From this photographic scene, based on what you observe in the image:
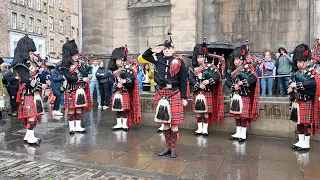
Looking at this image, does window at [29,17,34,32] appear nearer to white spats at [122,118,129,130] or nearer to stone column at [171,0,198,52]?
stone column at [171,0,198,52]

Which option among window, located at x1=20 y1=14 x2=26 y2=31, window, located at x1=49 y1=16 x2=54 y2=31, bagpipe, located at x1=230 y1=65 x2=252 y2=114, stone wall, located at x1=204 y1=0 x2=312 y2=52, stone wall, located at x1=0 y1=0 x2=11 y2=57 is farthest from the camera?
window, located at x1=49 y1=16 x2=54 y2=31

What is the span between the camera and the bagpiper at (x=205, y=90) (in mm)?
7188

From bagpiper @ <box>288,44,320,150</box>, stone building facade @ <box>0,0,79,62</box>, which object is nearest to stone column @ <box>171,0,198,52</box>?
bagpiper @ <box>288,44,320,150</box>

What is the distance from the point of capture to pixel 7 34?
35375 millimetres

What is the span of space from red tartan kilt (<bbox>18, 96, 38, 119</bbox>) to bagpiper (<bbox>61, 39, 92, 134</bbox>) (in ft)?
3.36

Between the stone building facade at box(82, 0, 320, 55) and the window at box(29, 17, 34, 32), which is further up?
the window at box(29, 17, 34, 32)

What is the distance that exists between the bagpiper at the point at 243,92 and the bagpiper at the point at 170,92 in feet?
5.19

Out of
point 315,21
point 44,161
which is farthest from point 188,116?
point 315,21

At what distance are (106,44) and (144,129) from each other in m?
5.52

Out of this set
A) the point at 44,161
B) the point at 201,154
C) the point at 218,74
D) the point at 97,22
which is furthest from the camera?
the point at 97,22

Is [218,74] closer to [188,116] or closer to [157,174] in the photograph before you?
[188,116]

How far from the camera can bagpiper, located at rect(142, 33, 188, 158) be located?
5641mm

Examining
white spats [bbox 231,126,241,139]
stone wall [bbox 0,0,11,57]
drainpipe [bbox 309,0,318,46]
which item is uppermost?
stone wall [bbox 0,0,11,57]

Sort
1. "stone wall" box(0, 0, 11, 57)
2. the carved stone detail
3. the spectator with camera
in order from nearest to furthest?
the spectator with camera < the carved stone detail < "stone wall" box(0, 0, 11, 57)
